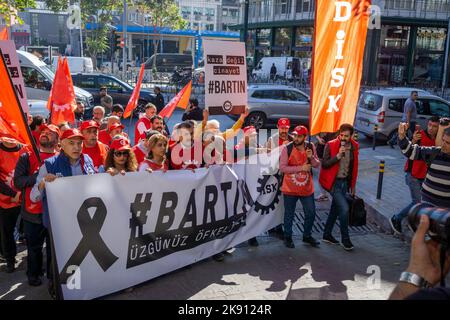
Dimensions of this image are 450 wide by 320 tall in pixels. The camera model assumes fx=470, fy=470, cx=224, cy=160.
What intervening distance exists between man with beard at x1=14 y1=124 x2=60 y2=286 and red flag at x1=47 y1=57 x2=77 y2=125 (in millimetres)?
3029

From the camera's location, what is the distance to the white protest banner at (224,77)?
7199mm

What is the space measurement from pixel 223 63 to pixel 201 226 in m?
2.87

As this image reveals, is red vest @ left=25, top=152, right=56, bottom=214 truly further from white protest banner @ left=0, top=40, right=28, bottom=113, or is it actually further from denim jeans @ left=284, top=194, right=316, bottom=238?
denim jeans @ left=284, top=194, right=316, bottom=238

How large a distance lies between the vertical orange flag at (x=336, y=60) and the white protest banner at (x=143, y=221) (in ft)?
4.12

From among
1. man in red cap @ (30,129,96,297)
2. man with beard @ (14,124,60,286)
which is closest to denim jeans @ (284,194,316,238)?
man in red cap @ (30,129,96,297)

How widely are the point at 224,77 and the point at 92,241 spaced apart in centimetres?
369

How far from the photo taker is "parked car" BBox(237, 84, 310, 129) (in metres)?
17.8

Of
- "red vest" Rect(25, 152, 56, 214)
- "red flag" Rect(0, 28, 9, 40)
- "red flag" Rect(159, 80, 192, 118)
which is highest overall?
"red flag" Rect(0, 28, 9, 40)

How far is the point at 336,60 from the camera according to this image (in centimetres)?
634

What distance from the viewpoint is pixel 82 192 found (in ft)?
15.3

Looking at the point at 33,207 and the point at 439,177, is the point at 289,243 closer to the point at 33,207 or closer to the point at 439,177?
the point at 439,177

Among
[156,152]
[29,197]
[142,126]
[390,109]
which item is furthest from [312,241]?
[390,109]

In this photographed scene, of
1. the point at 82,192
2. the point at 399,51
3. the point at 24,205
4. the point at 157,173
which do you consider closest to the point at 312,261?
the point at 157,173
